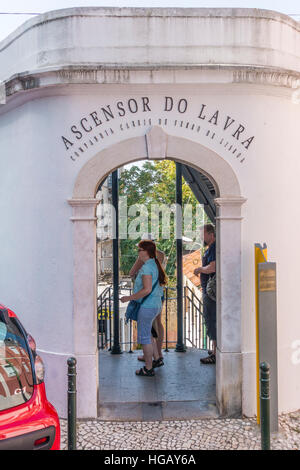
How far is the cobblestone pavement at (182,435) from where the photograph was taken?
417 cm

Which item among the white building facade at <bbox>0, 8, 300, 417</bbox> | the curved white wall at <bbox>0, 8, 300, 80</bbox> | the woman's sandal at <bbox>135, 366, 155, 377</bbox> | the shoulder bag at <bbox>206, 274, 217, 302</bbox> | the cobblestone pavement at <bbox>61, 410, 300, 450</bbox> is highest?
the curved white wall at <bbox>0, 8, 300, 80</bbox>

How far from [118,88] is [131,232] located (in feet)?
30.3

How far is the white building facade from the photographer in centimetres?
470

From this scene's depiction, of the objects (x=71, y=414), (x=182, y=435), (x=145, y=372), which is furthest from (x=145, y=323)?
(x=71, y=414)

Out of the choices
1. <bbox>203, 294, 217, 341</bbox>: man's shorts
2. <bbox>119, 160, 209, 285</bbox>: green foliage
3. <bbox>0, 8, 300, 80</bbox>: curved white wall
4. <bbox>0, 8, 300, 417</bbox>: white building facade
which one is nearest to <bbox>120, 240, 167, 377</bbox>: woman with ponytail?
<bbox>203, 294, 217, 341</bbox>: man's shorts

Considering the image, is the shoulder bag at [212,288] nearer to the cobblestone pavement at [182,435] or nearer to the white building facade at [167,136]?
the white building facade at [167,136]

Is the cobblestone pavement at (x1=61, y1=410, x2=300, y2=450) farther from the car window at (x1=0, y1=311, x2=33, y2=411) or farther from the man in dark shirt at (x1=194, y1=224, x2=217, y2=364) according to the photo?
the man in dark shirt at (x1=194, y1=224, x2=217, y2=364)

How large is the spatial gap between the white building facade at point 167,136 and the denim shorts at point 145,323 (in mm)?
872

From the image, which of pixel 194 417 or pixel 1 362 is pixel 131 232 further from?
pixel 1 362

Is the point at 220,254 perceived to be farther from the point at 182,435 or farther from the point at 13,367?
the point at 13,367

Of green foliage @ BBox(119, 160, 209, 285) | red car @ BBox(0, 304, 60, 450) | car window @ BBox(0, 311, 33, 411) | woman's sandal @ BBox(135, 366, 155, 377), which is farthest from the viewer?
green foliage @ BBox(119, 160, 209, 285)

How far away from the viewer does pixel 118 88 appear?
15.4ft

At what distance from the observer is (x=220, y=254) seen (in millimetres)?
4809

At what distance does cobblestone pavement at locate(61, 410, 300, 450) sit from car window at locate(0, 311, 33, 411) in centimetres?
112
